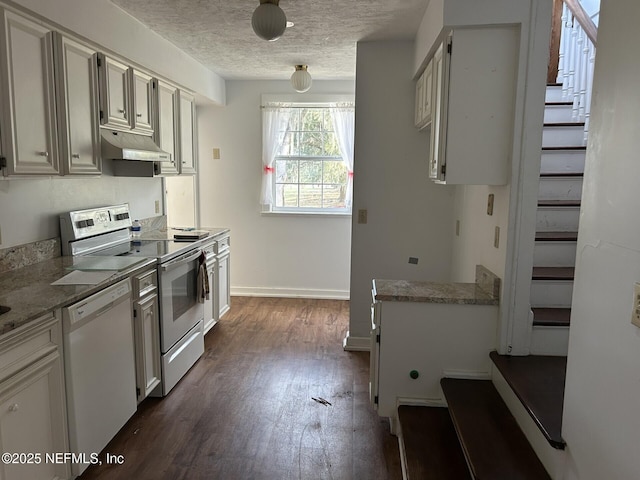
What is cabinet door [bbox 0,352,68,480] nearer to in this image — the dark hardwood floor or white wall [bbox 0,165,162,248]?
the dark hardwood floor

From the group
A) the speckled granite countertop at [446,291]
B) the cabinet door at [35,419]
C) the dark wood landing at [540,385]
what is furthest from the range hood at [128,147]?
the dark wood landing at [540,385]

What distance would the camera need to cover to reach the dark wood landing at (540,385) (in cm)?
169

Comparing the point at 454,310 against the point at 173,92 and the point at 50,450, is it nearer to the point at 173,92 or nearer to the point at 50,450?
the point at 50,450

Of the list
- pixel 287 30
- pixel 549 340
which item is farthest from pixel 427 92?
pixel 549 340

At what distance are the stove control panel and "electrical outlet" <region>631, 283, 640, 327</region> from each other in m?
2.91

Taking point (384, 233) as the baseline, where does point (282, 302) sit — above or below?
below

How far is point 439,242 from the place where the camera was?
3.70 m

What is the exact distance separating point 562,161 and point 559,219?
0.50m

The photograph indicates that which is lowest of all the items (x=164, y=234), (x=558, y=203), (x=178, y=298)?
(x=178, y=298)

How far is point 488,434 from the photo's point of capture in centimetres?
193

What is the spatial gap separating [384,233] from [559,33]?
2430 millimetres

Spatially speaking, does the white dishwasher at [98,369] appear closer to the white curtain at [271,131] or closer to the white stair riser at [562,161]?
the white stair riser at [562,161]

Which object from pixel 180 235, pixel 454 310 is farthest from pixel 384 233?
pixel 180 235

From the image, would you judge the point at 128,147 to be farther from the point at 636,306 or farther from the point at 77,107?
the point at 636,306
